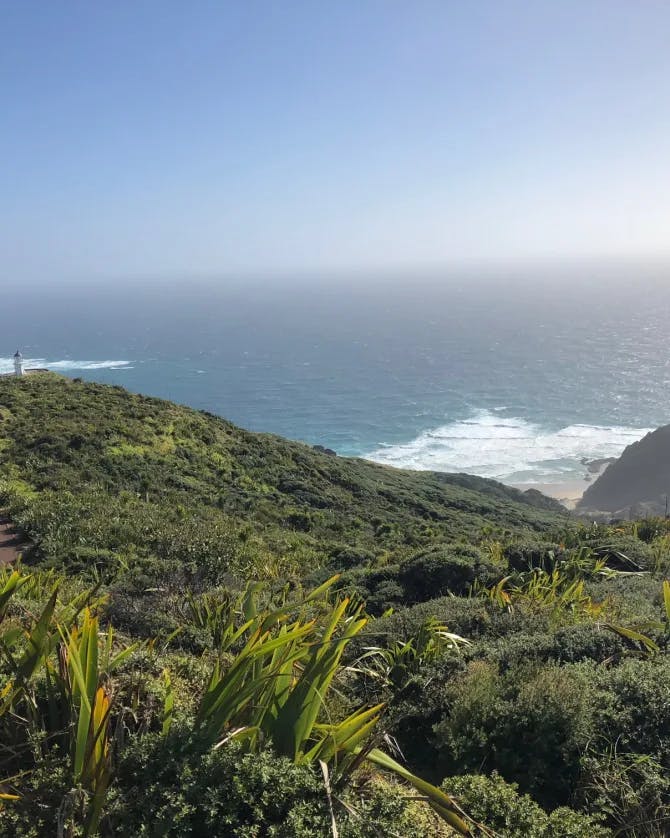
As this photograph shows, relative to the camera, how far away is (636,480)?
53312mm

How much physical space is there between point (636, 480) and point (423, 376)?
173 ft

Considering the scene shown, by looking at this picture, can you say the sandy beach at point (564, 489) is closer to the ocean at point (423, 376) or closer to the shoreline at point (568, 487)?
the shoreline at point (568, 487)

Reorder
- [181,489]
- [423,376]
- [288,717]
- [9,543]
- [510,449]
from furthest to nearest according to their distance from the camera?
[423,376] < [510,449] < [181,489] < [9,543] < [288,717]

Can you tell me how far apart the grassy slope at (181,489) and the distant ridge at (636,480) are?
66.7 feet

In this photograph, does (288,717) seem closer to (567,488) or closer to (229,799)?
(229,799)

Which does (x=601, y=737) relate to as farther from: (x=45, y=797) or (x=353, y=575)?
(x=353, y=575)

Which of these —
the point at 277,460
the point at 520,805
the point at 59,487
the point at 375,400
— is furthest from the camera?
the point at 375,400

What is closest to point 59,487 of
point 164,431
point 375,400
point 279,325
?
point 164,431

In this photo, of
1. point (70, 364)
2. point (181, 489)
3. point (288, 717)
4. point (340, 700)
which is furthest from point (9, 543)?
point (70, 364)

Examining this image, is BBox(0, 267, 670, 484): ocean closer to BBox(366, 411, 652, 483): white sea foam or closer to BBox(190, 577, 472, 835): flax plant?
BBox(366, 411, 652, 483): white sea foam

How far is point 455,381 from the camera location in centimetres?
9819

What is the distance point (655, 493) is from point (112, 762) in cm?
5898

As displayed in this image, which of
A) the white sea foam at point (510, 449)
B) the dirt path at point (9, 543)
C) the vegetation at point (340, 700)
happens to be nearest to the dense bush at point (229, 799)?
the vegetation at point (340, 700)

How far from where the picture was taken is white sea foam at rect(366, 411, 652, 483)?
198 ft
